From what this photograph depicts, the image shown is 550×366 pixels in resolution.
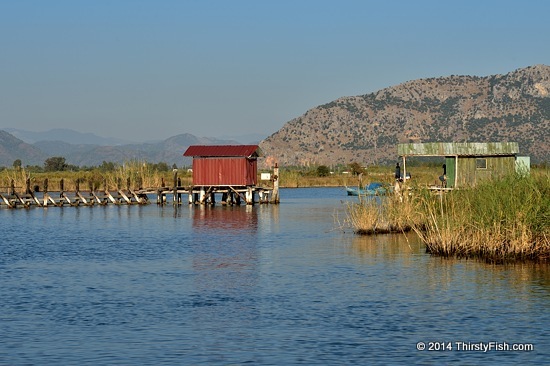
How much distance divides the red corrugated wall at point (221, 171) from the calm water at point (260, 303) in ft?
99.4

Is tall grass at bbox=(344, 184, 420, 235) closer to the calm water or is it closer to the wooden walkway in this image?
the calm water

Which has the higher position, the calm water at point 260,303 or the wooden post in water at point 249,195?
the wooden post in water at point 249,195

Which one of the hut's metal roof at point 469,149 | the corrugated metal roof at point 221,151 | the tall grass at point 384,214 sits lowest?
the tall grass at point 384,214

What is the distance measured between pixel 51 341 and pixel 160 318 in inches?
135

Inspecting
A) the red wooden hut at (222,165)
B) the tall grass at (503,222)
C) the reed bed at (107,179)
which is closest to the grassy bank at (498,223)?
the tall grass at (503,222)

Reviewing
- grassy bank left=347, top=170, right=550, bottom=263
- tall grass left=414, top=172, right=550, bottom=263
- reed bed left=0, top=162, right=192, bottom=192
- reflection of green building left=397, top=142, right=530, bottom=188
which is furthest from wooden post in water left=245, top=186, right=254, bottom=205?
tall grass left=414, top=172, right=550, bottom=263

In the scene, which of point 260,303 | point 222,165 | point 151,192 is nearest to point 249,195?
point 222,165

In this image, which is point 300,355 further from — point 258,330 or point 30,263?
point 30,263

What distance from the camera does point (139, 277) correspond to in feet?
103

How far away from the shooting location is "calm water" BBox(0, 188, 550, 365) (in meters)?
19.5

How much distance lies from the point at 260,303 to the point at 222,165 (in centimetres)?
5060

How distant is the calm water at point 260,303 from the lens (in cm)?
1947

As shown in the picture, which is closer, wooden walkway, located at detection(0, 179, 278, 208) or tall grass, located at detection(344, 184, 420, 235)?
tall grass, located at detection(344, 184, 420, 235)

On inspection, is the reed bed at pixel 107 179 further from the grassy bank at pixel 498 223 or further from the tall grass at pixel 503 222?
the tall grass at pixel 503 222
